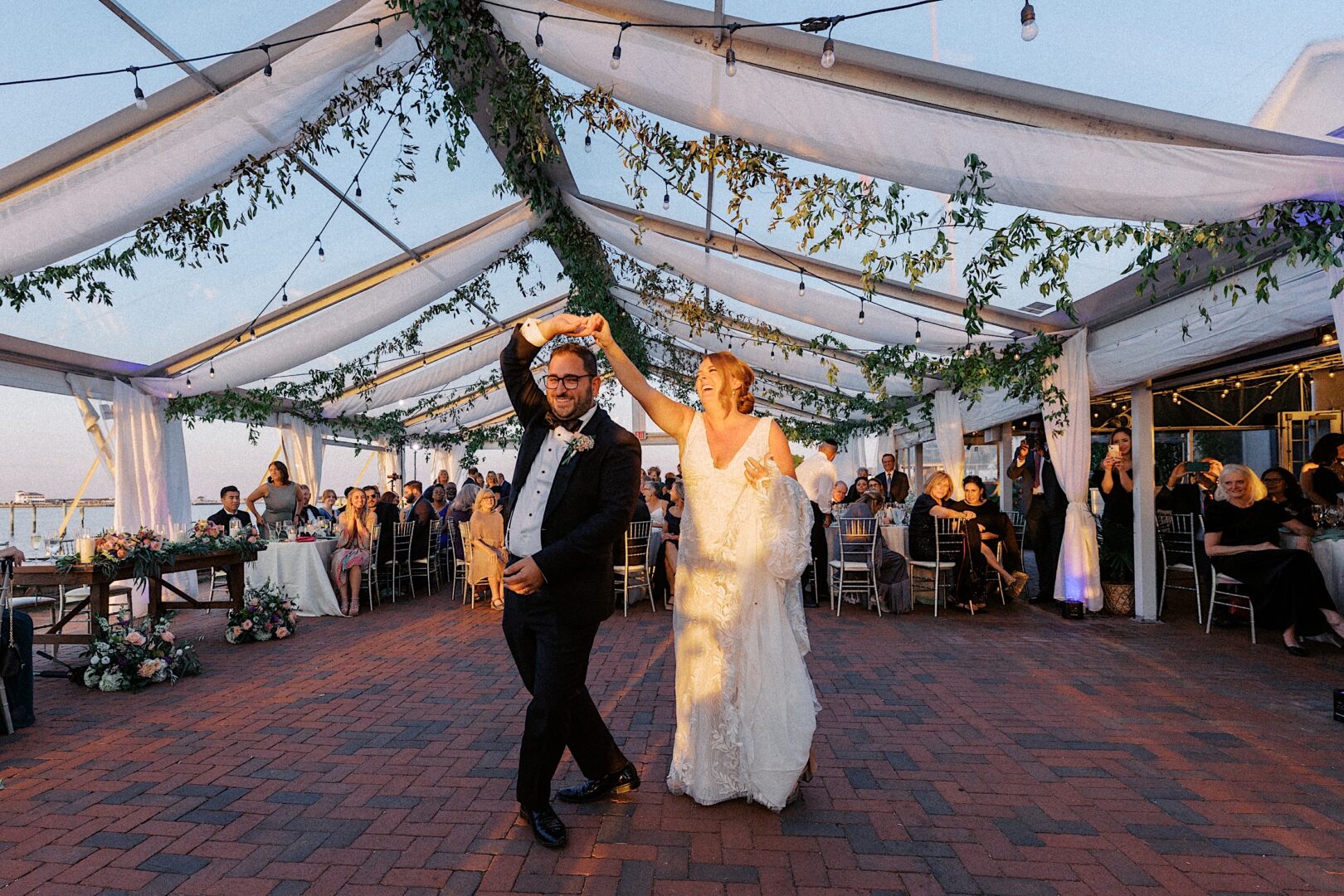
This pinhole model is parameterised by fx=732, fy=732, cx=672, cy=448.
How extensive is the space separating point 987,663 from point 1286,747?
6.40ft

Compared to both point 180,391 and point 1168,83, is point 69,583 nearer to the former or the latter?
point 180,391

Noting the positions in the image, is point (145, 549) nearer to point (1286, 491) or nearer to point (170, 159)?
point (170, 159)

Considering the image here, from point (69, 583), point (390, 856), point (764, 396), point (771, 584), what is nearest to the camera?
point (390, 856)

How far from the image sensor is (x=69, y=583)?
521 centimetres

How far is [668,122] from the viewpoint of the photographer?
5.36 metres

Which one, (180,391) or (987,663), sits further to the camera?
(180,391)

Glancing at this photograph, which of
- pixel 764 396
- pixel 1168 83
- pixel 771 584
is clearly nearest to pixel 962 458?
pixel 764 396

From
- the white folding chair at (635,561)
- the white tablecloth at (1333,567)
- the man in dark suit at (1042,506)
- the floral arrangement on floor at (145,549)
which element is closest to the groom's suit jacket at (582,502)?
the floral arrangement on floor at (145,549)

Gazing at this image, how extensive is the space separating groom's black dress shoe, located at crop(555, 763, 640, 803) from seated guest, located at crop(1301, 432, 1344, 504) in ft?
24.5

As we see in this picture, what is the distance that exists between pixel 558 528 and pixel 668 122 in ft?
12.6

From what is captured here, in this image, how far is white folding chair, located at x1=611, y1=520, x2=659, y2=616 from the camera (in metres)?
7.86

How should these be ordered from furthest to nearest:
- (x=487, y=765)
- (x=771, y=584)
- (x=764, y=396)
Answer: (x=764, y=396)
(x=487, y=765)
(x=771, y=584)

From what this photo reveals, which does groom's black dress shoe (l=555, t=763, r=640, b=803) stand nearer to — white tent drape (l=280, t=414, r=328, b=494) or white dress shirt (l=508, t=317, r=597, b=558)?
white dress shirt (l=508, t=317, r=597, b=558)

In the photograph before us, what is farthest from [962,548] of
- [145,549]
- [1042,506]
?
[145,549]
